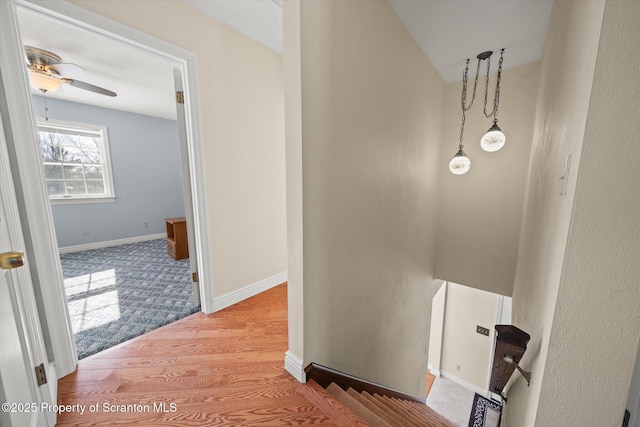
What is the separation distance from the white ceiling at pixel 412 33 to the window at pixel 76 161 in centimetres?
170

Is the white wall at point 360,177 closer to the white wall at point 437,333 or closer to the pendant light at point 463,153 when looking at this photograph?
the pendant light at point 463,153

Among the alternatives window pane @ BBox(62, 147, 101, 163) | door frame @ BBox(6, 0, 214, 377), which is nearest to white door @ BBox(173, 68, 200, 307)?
door frame @ BBox(6, 0, 214, 377)

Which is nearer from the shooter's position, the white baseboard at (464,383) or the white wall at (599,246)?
the white wall at (599,246)

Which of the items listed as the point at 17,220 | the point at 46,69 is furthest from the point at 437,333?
the point at 46,69

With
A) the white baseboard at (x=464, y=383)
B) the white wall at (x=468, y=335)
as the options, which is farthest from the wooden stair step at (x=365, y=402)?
the white baseboard at (x=464, y=383)

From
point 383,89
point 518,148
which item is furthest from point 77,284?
point 518,148

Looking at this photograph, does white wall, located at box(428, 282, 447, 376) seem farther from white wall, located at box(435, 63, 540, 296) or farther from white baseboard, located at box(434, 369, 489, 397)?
white wall, located at box(435, 63, 540, 296)

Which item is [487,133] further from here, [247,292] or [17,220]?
[17,220]

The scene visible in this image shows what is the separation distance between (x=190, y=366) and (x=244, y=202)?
1.38 m

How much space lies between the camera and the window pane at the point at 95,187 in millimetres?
4387

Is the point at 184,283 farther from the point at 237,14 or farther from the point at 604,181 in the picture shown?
the point at 604,181

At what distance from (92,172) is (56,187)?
55cm

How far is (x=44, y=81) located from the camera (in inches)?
95.0

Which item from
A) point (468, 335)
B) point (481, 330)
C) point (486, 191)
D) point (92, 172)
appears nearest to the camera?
point (486, 191)
